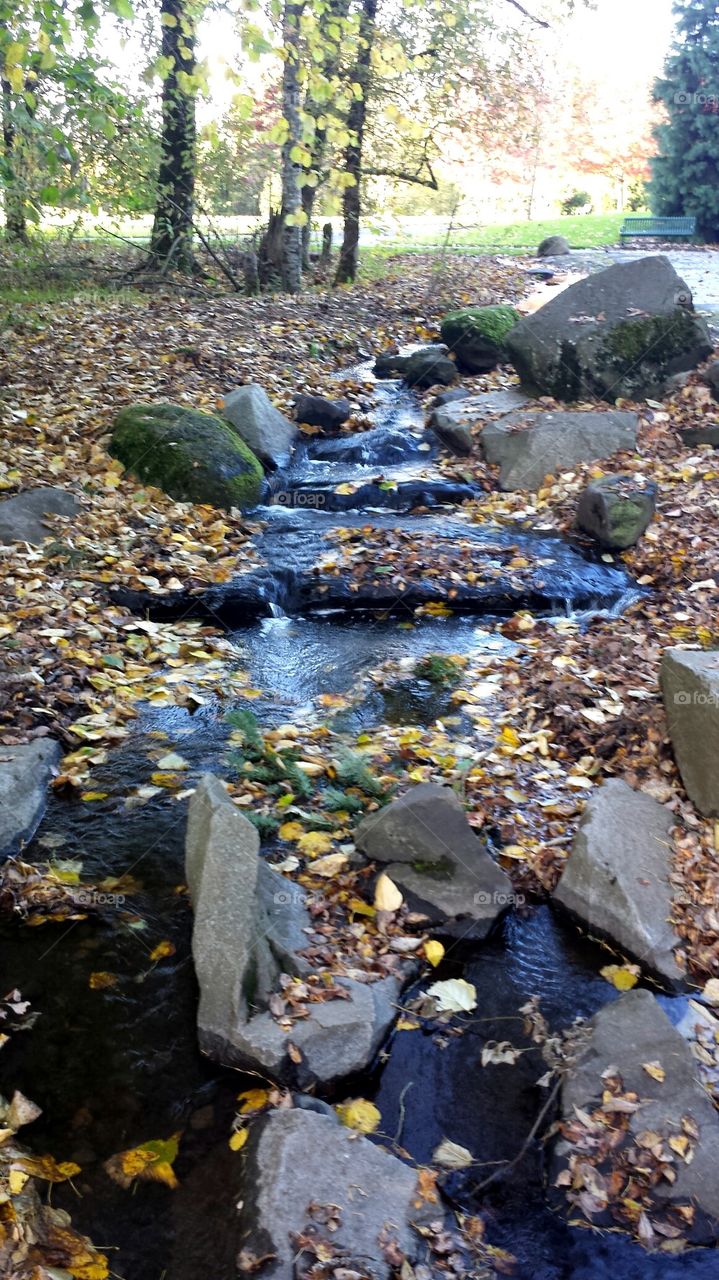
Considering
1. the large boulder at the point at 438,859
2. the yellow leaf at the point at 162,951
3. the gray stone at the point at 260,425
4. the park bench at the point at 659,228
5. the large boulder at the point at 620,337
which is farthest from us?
the park bench at the point at 659,228

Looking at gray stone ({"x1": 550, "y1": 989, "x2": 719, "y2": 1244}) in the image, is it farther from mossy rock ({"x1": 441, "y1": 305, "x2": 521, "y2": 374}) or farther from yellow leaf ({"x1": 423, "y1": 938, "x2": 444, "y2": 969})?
mossy rock ({"x1": 441, "y1": 305, "x2": 521, "y2": 374})

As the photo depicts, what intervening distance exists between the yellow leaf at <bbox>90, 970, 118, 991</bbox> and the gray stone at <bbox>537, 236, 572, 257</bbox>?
19.7 metres

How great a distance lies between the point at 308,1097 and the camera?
127 inches

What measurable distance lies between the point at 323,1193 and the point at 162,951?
4.34ft

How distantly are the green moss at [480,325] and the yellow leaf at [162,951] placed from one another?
32.0ft

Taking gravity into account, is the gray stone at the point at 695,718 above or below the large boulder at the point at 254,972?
above

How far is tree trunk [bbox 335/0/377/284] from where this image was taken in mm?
13875

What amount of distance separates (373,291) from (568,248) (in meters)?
7.08

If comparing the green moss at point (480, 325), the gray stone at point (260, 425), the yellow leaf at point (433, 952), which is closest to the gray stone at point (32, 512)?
the gray stone at point (260, 425)

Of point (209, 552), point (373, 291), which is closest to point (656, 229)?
point (373, 291)

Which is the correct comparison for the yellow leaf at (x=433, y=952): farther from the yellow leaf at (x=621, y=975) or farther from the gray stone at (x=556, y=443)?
the gray stone at (x=556, y=443)

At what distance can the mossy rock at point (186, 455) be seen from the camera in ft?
28.0

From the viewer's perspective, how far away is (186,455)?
28.2 ft

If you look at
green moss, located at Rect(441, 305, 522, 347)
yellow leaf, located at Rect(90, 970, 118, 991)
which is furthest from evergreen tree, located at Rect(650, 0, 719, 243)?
yellow leaf, located at Rect(90, 970, 118, 991)
